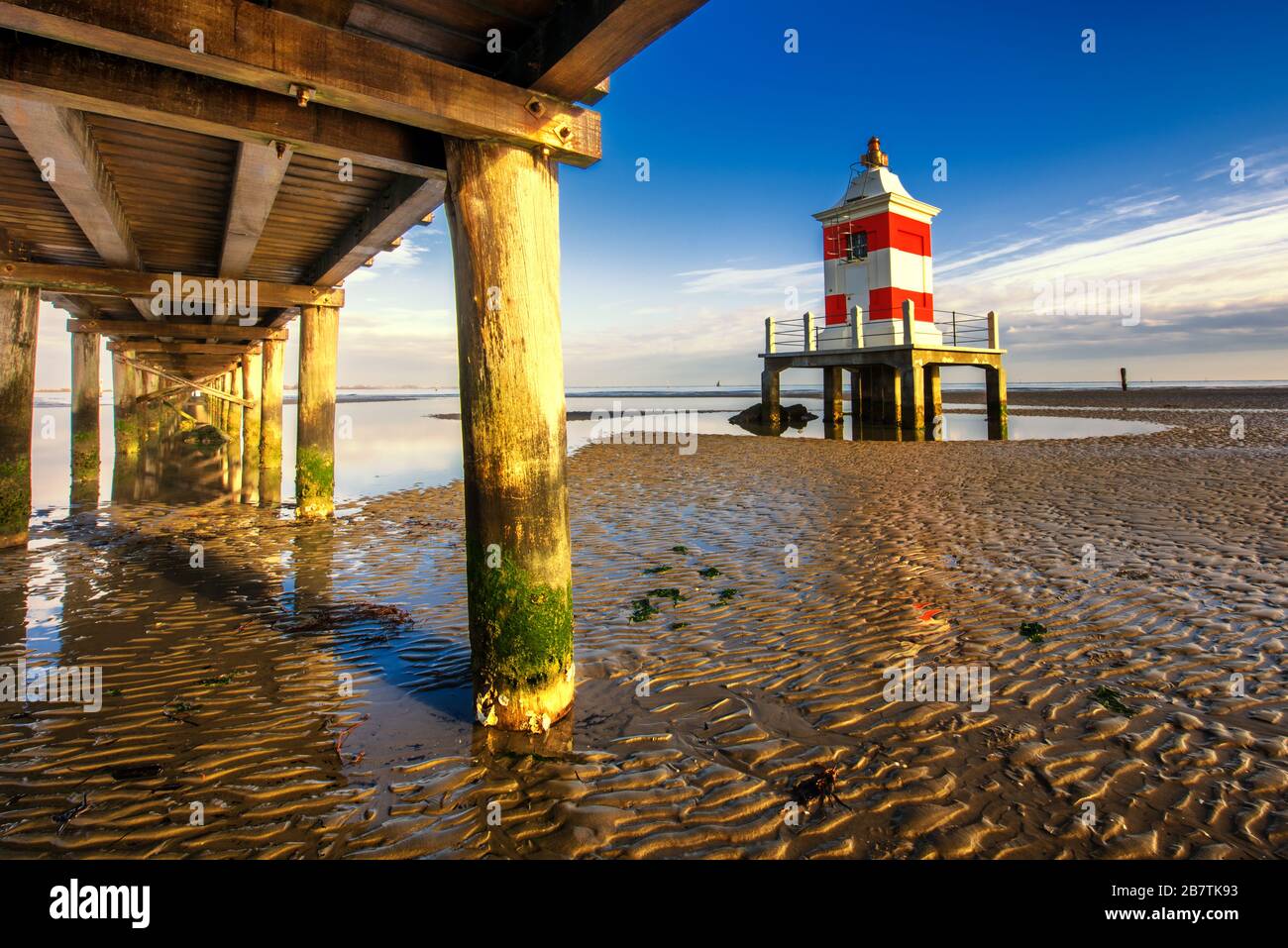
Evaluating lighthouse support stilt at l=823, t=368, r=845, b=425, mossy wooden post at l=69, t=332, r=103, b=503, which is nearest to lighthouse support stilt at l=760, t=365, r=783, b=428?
lighthouse support stilt at l=823, t=368, r=845, b=425

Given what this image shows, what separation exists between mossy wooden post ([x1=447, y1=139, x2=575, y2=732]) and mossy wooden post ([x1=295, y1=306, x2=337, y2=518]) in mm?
7796

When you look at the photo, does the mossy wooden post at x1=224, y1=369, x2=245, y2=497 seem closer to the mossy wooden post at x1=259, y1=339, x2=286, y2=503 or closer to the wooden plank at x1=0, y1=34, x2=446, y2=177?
the mossy wooden post at x1=259, y1=339, x2=286, y2=503

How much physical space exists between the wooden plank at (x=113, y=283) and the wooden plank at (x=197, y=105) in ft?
21.3

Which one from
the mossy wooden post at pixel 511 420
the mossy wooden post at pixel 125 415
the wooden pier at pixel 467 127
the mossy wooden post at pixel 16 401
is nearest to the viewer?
the wooden pier at pixel 467 127

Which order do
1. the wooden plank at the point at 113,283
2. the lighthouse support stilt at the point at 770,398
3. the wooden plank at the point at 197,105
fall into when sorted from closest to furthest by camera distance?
the wooden plank at the point at 197,105 → the wooden plank at the point at 113,283 → the lighthouse support stilt at the point at 770,398

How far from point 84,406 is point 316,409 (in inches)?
358

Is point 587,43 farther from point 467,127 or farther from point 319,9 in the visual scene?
point 319,9

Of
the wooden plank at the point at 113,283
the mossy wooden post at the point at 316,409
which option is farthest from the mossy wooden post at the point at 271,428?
the wooden plank at the point at 113,283

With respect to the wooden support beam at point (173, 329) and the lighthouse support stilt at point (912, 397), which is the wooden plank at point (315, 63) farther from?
the lighthouse support stilt at point (912, 397)

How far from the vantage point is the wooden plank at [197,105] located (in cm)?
320

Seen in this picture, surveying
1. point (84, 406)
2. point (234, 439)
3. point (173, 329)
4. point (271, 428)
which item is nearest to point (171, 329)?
point (173, 329)

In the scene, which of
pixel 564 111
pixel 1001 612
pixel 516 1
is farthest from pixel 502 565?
pixel 1001 612

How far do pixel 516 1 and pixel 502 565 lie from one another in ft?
9.87
